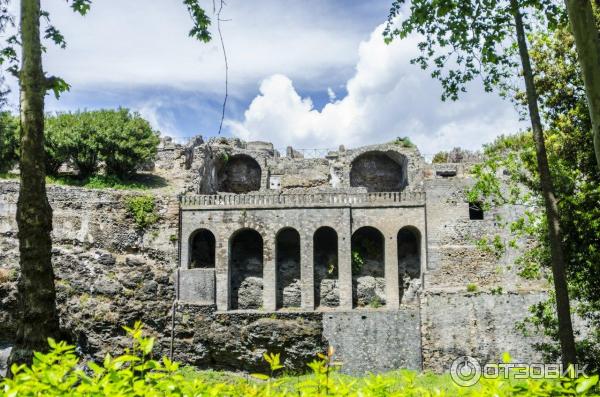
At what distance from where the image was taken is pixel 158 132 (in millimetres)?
34656

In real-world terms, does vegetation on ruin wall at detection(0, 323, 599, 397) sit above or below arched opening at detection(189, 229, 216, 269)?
below

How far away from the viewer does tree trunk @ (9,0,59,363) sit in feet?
26.1

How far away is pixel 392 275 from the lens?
82.9 feet

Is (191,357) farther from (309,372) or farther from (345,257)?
(345,257)

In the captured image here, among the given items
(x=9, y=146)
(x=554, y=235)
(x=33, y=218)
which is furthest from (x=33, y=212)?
(x=9, y=146)

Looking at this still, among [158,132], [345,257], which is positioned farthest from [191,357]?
[158,132]

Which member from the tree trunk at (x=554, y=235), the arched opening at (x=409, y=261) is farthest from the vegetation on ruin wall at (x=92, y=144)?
the tree trunk at (x=554, y=235)

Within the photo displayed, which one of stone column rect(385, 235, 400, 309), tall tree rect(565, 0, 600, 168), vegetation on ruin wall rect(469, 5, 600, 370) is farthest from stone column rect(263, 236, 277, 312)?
tall tree rect(565, 0, 600, 168)

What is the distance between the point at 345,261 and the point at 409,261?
3320 mm

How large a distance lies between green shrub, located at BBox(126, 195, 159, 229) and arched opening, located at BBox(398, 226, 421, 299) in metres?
11.6

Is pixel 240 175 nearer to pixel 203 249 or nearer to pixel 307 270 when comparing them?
pixel 203 249

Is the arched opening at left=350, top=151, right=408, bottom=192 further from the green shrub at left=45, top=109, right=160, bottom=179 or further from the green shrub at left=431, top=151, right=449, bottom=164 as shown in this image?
the green shrub at left=45, top=109, right=160, bottom=179

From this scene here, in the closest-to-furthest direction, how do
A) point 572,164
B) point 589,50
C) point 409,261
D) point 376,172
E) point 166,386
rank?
1. point 166,386
2. point 589,50
3. point 572,164
4. point 409,261
5. point 376,172

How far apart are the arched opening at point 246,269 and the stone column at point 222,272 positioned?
65 cm
